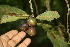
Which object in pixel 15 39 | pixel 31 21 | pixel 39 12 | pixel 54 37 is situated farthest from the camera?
pixel 39 12

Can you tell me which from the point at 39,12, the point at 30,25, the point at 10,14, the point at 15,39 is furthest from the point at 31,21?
the point at 39,12

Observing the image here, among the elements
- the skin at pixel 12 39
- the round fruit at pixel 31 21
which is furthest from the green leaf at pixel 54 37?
the skin at pixel 12 39

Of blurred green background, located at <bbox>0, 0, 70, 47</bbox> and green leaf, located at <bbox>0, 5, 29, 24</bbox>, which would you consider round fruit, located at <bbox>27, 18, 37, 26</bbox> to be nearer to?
green leaf, located at <bbox>0, 5, 29, 24</bbox>

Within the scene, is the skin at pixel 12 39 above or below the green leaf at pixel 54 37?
below

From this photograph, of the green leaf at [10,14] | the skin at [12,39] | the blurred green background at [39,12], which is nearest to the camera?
the green leaf at [10,14]

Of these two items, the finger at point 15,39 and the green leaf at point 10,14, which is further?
the finger at point 15,39

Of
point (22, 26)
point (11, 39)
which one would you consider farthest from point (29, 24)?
point (11, 39)

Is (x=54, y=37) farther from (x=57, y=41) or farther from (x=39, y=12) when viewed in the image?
(x=39, y=12)

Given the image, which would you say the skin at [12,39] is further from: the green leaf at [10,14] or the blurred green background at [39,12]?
the blurred green background at [39,12]
